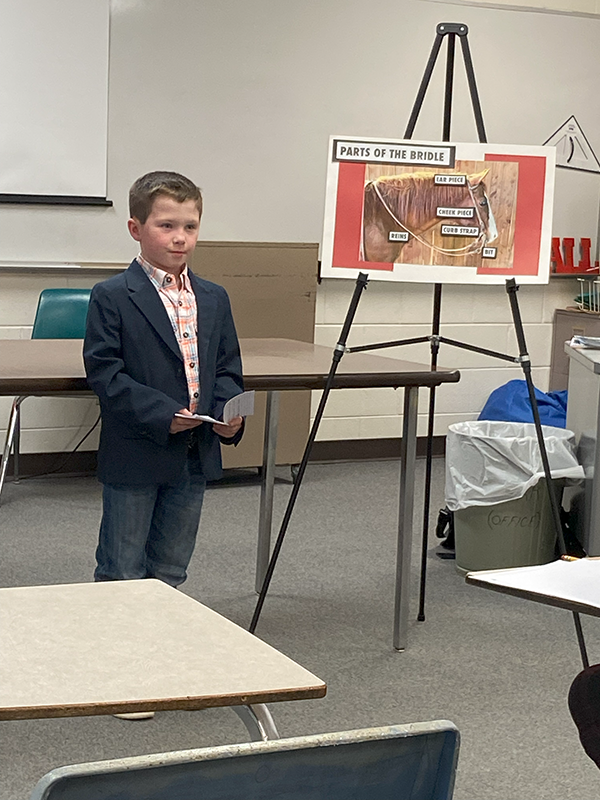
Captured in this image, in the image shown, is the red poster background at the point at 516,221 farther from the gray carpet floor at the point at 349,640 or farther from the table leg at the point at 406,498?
the gray carpet floor at the point at 349,640

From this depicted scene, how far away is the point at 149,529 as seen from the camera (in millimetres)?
2713

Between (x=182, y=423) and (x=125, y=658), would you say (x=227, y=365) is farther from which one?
(x=125, y=658)

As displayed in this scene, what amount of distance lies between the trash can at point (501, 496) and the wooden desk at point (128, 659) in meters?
2.27

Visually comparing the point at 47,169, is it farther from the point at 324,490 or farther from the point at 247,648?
the point at 247,648

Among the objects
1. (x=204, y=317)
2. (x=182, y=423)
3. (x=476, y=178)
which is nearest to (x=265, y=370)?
(x=204, y=317)

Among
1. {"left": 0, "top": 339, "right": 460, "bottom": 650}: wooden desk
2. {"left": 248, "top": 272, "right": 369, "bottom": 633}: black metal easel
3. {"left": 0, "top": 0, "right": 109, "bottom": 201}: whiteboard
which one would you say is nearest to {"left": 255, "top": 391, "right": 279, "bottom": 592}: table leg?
{"left": 0, "top": 339, "right": 460, "bottom": 650}: wooden desk

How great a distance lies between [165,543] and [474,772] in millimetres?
903

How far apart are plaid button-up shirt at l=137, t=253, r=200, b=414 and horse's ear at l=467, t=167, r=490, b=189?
86 cm

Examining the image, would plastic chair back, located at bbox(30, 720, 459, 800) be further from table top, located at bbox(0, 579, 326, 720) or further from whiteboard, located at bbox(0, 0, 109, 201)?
whiteboard, located at bbox(0, 0, 109, 201)

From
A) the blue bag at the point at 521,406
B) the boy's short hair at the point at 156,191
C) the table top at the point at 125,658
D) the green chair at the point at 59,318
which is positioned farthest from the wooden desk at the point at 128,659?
the blue bag at the point at 521,406

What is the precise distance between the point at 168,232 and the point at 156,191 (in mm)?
97

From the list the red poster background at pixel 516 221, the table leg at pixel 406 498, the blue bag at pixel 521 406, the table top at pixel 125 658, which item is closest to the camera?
the table top at pixel 125 658

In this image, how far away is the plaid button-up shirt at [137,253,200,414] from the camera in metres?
2.61

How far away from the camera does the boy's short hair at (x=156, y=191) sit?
256cm
